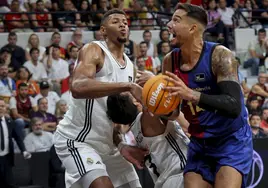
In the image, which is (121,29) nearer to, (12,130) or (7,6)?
(12,130)

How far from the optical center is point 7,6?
50.2ft

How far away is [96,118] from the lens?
643 cm

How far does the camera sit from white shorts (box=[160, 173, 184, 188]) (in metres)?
6.04

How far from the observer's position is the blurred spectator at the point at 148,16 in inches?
637

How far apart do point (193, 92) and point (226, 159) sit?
76cm

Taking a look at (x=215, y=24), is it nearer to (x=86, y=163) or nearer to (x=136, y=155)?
(x=136, y=155)

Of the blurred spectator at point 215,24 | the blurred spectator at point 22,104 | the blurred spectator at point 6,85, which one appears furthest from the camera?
the blurred spectator at point 215,24

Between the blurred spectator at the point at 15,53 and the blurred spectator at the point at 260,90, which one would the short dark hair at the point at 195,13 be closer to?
the blurred spectator at the point at 260,90

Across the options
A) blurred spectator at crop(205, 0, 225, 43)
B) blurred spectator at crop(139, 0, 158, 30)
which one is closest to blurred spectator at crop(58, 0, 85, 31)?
blurred spectator at crop(139, 0, 158, 30)

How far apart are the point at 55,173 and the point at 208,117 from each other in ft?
17.9

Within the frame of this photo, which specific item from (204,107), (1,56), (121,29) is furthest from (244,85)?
(204,107)

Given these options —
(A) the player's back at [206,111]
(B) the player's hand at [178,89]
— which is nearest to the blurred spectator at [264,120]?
(A) the player's back at [206,111]

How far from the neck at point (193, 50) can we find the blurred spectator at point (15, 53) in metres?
7.95

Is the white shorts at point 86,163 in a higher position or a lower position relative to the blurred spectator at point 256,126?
higher
